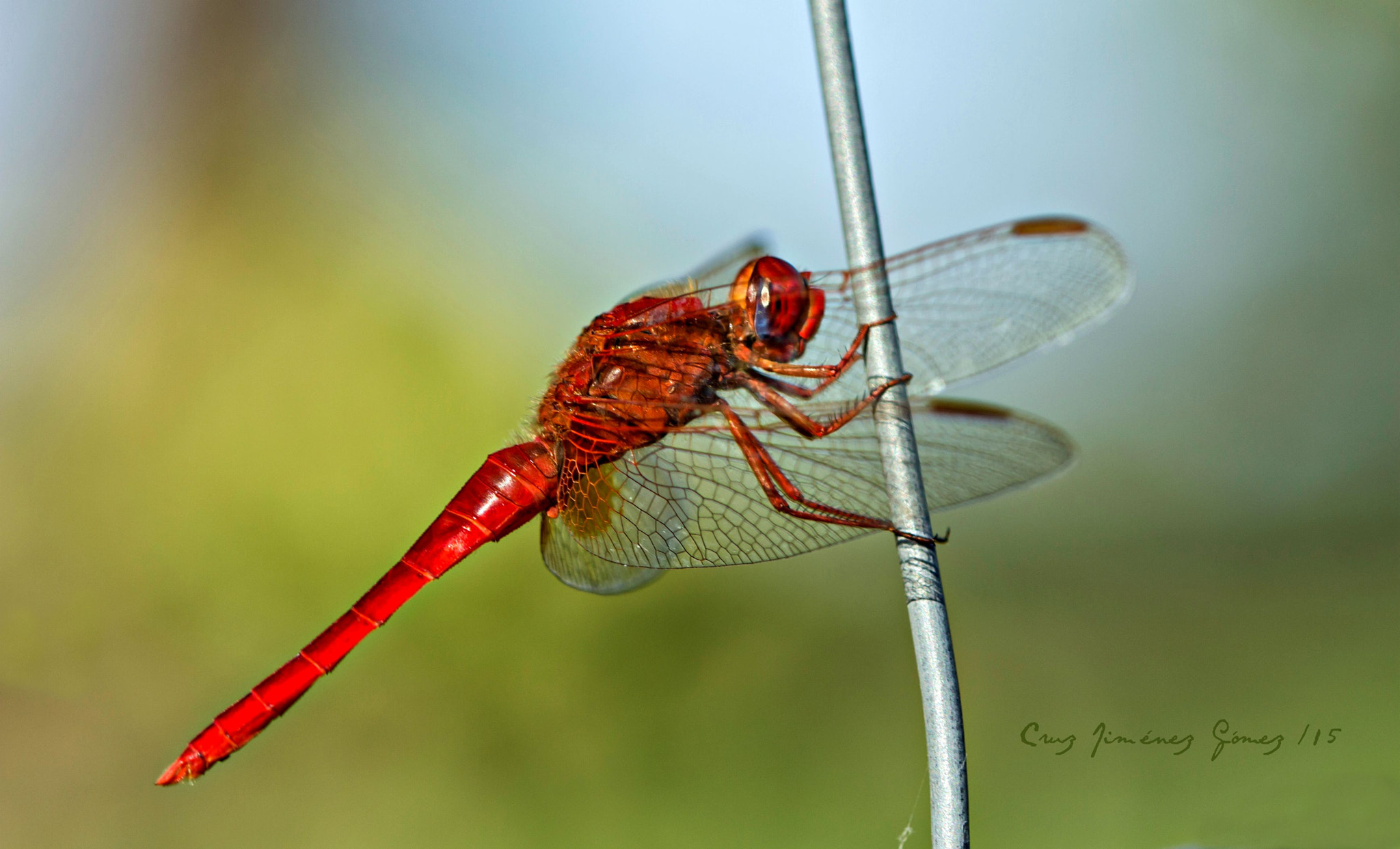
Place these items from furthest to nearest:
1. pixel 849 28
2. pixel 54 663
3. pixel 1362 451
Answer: pixel 1362 451
pixel 54 663
pixel 849 28

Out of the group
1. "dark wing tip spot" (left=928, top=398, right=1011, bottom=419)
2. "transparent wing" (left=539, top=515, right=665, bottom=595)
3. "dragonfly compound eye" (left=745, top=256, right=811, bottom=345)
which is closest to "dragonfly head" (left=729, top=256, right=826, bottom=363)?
"dragonfly compound eye" (left=745, top=256, right=811, bottom=345)

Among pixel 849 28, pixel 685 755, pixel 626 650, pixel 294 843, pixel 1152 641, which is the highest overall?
pixel 1152 641

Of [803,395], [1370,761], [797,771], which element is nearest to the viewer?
[803,395]

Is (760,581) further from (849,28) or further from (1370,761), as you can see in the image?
(849,28)

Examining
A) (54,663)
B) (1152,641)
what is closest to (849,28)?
(1152,641)

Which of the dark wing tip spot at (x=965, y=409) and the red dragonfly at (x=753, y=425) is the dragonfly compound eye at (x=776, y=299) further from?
the dark wing tip spot at (x=965, y=409)

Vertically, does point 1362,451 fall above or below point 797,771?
above
